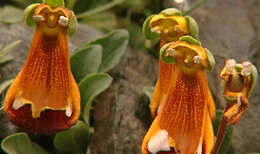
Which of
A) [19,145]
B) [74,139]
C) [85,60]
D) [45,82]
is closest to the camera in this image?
[45,82]

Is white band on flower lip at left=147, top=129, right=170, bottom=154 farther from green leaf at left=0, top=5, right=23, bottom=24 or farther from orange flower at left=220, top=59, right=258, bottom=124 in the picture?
green leaf at left=0, top=5, right=23, bottom=24

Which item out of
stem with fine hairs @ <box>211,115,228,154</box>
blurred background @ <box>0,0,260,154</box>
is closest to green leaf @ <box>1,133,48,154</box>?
blurred background @ <box>0,0,260,154</box>

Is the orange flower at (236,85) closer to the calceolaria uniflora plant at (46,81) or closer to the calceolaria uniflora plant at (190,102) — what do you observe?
the calceolaria uniflora plant at (190,102)

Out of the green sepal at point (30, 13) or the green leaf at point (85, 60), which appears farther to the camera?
the green leaf at point (85, 60)

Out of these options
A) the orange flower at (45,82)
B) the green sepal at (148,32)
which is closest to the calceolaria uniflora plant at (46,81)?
the orange flower at (45,82)

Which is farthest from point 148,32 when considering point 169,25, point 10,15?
point 10,15

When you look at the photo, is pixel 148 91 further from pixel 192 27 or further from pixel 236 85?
pixel 236 85

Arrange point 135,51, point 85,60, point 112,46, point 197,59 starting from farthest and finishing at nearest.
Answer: point 135,51 → point 112,46 → point 85,60 → point 197,59
